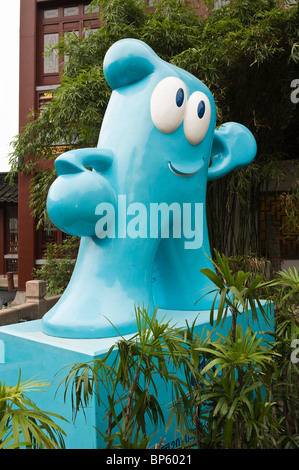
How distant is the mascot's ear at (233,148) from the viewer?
2.63 meters

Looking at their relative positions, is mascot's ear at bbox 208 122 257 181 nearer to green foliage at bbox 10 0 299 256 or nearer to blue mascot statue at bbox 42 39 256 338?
blue mascot statue at bbox 42 39 256 338

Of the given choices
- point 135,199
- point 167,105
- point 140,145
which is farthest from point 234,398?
point 167,105

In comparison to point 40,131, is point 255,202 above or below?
below

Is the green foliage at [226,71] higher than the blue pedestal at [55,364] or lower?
higher

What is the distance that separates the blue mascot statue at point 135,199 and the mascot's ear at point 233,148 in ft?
0.63

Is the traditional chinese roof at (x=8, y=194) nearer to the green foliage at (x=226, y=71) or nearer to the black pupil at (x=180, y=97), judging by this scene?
the green foliage at (x=226, y=71)

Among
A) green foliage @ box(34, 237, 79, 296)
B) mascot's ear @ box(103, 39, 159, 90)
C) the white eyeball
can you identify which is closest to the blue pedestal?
the white eyeball

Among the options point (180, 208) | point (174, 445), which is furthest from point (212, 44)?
point (174, 445)

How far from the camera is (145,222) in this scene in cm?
210

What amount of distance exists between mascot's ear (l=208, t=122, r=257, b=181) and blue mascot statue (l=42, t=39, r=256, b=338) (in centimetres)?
19

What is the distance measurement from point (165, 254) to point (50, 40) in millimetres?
7391

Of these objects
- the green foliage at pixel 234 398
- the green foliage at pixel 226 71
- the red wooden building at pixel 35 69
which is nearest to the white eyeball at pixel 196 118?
the green foliage at pixel 234 398

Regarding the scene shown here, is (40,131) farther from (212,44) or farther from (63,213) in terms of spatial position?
(63,213)

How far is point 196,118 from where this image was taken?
89.9 inches
